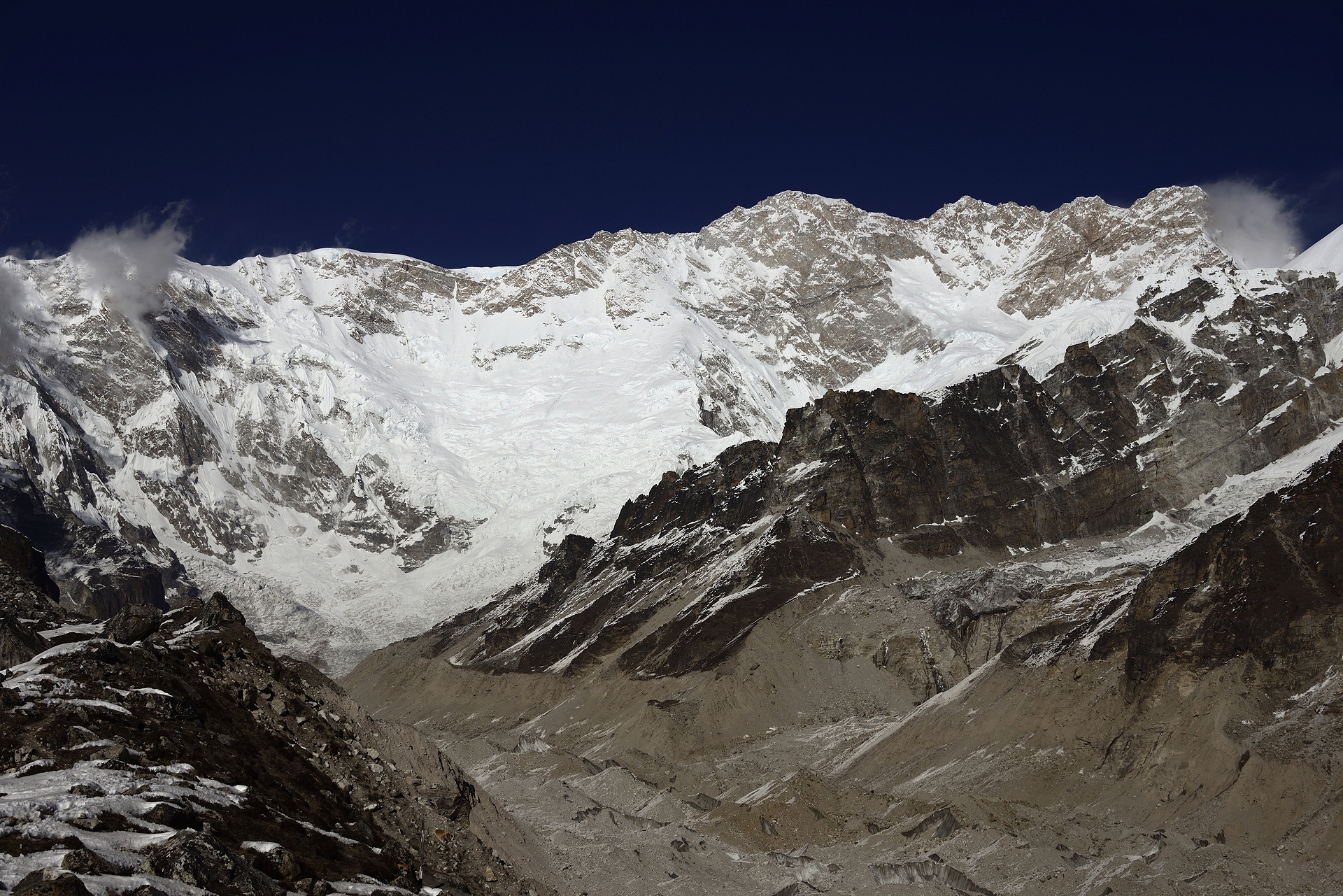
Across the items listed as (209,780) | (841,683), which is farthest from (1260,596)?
(209,780)

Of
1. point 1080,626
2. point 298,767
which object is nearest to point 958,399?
point 1080,626

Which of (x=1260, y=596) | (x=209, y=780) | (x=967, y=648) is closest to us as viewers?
(x=209, y=780)

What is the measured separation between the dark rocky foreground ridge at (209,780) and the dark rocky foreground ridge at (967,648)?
18.3m

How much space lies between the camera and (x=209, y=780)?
91.0 ft

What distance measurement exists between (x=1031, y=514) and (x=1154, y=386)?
36.0 metres

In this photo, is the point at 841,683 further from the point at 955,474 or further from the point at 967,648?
the point at 955,474

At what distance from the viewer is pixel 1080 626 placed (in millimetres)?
89188

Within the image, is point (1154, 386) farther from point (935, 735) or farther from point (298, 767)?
point (298, 767)

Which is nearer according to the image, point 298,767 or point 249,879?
point 249,879

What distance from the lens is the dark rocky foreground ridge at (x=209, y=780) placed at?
2175cm

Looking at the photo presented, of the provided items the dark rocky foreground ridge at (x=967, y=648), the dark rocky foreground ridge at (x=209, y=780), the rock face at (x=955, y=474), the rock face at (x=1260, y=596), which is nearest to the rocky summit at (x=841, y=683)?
the dark rocky foreground ridge at (x=209, y=780)

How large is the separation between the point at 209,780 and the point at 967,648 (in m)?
96.6

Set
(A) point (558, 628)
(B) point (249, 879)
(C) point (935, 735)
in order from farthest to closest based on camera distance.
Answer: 1. (A) point (558, 628)
2. (C) point (935, 735)
3. (B) point (249, 879)

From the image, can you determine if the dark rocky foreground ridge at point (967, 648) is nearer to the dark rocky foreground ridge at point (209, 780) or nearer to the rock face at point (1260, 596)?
the rock face at point (1260, 596)
